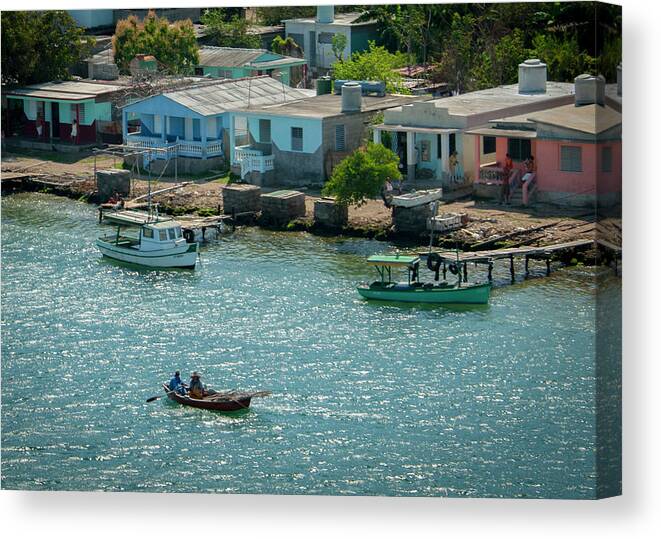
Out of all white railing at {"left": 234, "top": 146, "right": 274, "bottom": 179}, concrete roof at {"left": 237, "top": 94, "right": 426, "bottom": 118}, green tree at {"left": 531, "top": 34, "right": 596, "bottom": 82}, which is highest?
green tree at {"left": 531, "top": 34, "right": 596, "bottom": 82}

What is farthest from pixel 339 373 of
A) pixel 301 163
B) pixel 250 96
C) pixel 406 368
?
pixel 250 96

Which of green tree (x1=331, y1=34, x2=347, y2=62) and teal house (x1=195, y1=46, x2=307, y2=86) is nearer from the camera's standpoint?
teal house (x1=195, y1=46, x2=307, y2=86)

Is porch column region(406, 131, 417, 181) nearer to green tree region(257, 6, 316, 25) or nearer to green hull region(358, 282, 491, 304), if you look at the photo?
green hull region(358, 282, 491, 304)

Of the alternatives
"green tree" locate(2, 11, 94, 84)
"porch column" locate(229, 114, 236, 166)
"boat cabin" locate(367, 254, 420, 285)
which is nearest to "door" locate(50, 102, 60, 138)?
"green tree" locate(2, 11, 94, 84)

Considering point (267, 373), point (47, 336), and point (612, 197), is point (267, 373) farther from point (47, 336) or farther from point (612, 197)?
point (612, 197)

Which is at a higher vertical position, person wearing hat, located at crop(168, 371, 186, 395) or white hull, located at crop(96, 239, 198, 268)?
white hull, located at crop(96, 239, 198, 268)

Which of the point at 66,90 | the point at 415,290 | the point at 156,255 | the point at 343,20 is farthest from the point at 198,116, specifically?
the point at 415,290
